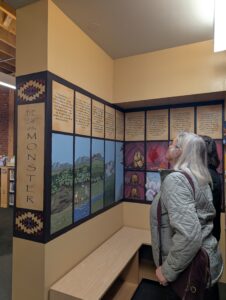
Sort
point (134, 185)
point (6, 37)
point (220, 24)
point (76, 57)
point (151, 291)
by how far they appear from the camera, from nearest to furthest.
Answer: point (220, 24) < point (76, 57) < point (151, 291) < point (134, 185) < point (6, 37)

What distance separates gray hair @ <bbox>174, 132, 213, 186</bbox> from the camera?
1387mm

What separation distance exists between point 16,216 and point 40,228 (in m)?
0.27

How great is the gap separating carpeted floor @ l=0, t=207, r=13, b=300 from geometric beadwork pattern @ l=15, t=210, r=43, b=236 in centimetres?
116

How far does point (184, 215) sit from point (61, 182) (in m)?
0.99

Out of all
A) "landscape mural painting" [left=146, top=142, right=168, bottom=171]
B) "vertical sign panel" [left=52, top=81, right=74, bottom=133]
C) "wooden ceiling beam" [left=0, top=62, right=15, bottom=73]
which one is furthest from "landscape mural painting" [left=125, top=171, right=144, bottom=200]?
"wooden ceiling beam" [left=0, top=62, right=15, bottom=73]

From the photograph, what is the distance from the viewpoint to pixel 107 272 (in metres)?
1.87

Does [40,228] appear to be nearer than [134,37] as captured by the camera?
Yes

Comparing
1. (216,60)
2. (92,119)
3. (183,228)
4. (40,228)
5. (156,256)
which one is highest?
(216,60)

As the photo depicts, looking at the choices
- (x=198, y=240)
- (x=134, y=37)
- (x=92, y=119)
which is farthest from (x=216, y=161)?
(x=134, y=37)

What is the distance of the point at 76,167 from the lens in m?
2.00

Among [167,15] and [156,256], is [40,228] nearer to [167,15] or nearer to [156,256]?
[156,256]

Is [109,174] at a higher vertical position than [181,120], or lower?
lower

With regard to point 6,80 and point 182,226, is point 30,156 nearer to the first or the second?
point 182,226

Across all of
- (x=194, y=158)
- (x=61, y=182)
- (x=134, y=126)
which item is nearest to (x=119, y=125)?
(x=134, y=126)
